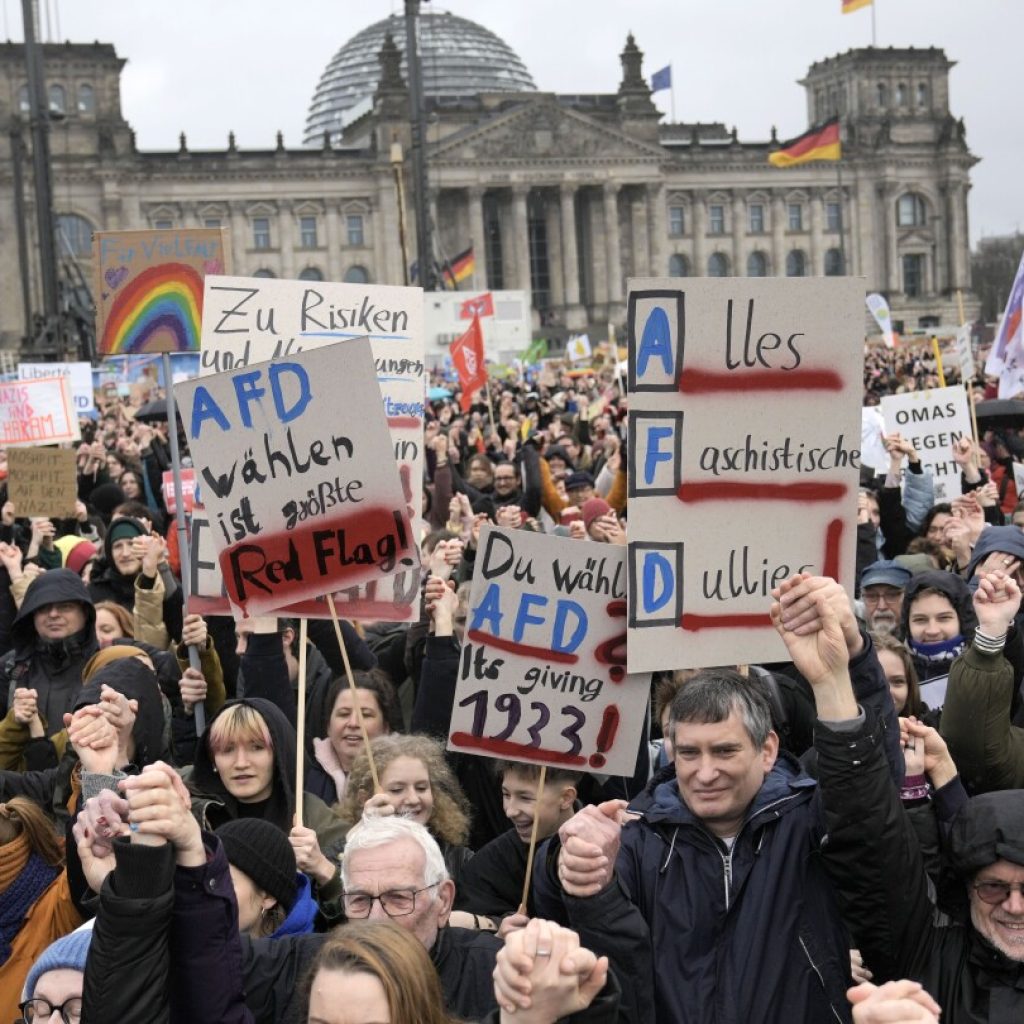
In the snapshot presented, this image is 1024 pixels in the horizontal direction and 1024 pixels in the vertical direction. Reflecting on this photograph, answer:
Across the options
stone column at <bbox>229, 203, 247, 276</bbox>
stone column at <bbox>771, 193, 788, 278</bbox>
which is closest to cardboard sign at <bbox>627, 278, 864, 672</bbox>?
stone column at <bbox>229, 203, 247, 276</bbox>

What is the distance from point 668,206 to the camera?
79.8 m

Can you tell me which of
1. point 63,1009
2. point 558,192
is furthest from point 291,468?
point 558,192

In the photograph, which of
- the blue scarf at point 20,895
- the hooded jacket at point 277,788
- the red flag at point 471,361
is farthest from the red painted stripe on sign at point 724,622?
the red flag at point 471,361

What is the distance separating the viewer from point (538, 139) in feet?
249

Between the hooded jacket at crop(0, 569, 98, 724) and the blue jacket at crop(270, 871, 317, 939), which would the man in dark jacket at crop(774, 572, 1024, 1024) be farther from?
the hooded jacket at crop(0, 569, 98, 724)

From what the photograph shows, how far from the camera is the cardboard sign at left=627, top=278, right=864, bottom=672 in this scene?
388cm

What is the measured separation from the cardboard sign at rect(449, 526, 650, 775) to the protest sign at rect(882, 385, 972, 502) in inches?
238

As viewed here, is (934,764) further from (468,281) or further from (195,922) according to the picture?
(468,281)

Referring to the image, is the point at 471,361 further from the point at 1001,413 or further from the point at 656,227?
the point at 656,227

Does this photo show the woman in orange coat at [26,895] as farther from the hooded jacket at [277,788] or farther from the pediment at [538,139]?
the pediment at [538,139]

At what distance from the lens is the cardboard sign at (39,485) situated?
9320 millimetres

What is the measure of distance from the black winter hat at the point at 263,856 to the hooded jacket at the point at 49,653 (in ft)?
8.47

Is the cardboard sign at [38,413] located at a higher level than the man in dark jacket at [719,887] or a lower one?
higher

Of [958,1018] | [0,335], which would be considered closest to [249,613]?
[958,1018]
